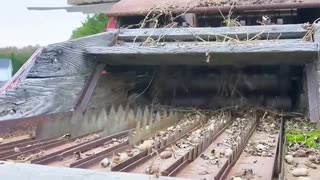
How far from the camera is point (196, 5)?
10.9 feet

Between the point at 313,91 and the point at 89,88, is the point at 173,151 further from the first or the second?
the point at 89,88

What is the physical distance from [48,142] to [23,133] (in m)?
0.19

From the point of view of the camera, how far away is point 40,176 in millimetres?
1228

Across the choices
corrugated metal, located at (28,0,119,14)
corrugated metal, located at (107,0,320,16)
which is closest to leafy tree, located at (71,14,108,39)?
corrugated metal, located at (28,0,119,14)

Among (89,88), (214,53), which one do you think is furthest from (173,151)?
(89,88)

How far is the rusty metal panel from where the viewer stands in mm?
2451

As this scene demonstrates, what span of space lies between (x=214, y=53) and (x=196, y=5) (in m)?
0.77

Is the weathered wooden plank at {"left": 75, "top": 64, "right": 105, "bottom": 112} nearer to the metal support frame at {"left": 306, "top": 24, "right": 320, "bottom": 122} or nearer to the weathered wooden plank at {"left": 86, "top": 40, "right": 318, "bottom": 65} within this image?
the weathered wooden plank at {"left": 86, "top": 40, "right": 318, "bottom": 65}

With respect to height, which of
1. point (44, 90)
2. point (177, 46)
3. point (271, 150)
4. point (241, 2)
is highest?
point (241, 2)

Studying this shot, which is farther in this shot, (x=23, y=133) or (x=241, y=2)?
(x=241, y=2)

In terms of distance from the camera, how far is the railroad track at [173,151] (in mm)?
1603

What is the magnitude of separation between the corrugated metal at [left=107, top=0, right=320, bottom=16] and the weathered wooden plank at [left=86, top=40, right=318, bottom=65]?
0.45 m

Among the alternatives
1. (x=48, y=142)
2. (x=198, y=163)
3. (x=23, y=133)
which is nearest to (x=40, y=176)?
(x=198, y=163)

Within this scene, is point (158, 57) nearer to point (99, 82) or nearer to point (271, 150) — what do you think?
point (99, 82)
